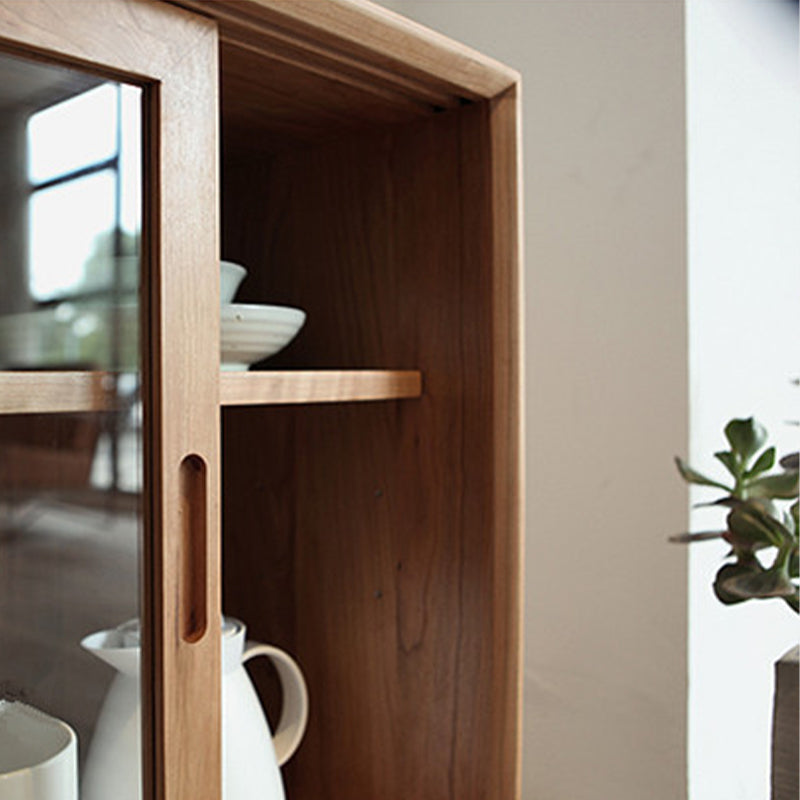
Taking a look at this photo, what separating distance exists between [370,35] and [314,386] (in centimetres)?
31

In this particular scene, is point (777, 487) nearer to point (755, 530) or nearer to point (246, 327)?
point (755, 530)

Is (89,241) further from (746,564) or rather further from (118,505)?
(746,564)

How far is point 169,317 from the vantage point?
68 cm

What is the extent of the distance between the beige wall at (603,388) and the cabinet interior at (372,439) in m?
0.40

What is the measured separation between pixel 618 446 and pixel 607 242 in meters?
0.28

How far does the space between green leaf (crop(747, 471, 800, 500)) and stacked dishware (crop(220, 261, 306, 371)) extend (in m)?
0.46

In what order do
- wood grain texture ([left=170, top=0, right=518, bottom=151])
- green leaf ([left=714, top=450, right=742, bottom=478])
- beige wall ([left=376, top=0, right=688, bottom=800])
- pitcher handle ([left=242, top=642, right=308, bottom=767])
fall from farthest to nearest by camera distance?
beige wall ([left=376, top=0, right=688, bottom=800]) < pitcher handle ([left=242, top=642, right=308, bottom=767]) < green leaf ([left=714, top=450, right=742, bottom=478]) < wood grain texture ([left=170, top=0, right=518, bottom=151])

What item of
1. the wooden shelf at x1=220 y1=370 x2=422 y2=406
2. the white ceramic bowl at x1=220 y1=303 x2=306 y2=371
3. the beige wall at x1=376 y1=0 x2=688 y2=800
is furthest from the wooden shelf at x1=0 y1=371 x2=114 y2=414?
the beige wall at x1=376 y1=0 x2=688 y2=800

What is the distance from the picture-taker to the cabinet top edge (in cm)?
71

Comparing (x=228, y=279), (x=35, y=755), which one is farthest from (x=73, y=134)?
(x=35, y=755)

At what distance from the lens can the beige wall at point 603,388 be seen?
1.24 metres

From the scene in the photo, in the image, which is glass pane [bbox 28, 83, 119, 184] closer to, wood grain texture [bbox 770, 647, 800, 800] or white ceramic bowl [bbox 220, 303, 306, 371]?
white ceramic bowl [bbox 220, 303, 306, 371]

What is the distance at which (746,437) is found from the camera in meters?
0.84

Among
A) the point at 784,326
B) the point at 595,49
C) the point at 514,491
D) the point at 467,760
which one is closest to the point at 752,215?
the point at 784,326
